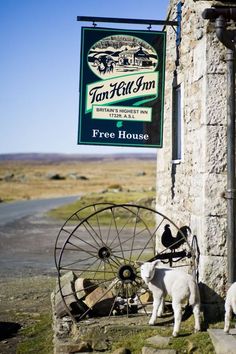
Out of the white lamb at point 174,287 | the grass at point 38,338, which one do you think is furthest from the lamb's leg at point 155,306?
the grass at point 38,338

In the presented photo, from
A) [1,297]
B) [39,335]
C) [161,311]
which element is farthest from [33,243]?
[161,311]

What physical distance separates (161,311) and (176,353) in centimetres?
121

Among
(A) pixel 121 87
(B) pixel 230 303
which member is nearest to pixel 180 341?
(B) pixel 230 303

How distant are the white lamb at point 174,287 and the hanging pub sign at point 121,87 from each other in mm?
2294

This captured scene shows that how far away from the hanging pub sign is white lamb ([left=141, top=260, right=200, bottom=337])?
2.29 meters

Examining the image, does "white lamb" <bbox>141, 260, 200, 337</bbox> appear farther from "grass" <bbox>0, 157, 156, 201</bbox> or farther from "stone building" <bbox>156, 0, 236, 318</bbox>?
"grass" <bbox>0, 157, 156, 201</bbox>

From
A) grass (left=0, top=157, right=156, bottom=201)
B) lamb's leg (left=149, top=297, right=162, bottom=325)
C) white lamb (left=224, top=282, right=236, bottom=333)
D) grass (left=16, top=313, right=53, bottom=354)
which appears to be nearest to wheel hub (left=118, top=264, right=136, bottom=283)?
lamb's leg (left=149, top=297, right=162, bottom=325)

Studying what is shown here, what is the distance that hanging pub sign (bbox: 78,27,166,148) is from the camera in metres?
8.60

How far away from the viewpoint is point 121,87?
8.69 meters

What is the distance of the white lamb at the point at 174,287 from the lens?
6.90 metres

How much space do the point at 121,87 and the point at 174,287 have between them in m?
3.39

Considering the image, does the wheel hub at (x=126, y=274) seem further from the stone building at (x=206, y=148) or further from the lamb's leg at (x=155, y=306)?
the stone building at (x=206, y=148)

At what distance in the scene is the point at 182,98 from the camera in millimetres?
9117

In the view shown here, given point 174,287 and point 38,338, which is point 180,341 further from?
point 38,338
